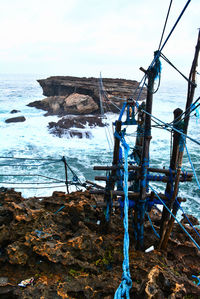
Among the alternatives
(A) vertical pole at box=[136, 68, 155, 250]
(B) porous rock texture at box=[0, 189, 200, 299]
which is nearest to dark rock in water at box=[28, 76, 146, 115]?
(A) vertical pole at box=[136, 68, 155, 250]

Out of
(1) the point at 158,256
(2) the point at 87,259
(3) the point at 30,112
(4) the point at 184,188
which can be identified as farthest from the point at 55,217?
(3) the point at 30,112

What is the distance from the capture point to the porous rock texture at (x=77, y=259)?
10.6ft

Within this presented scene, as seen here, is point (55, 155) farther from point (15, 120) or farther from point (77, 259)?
point (77, 259)

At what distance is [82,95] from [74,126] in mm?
10045

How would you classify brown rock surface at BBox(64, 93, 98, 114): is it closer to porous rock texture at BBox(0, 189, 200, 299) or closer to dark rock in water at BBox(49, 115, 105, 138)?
dark rock in water at BBox(49, 115, 105, 138)

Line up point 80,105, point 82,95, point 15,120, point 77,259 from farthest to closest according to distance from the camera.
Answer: point 82,95 → point 80,105 → point 15,120 → point 77,259

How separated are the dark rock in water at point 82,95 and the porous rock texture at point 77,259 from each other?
96.3 feet

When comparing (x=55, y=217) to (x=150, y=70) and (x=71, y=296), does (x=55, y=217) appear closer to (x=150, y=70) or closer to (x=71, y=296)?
(x=71, y=296)

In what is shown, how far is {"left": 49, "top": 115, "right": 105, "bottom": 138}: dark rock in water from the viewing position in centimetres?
2562

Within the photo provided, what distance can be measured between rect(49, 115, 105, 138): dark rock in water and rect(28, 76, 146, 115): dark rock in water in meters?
4.55

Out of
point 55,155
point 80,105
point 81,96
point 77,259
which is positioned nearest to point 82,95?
point 81,96

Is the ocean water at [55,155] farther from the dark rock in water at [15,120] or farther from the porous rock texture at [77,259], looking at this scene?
the porous rock texture at [77,259]

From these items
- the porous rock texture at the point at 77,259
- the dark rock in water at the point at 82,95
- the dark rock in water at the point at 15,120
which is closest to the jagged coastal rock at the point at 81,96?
the dark rock in water at the point at 82,95

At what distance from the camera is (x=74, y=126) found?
91.6 ft
